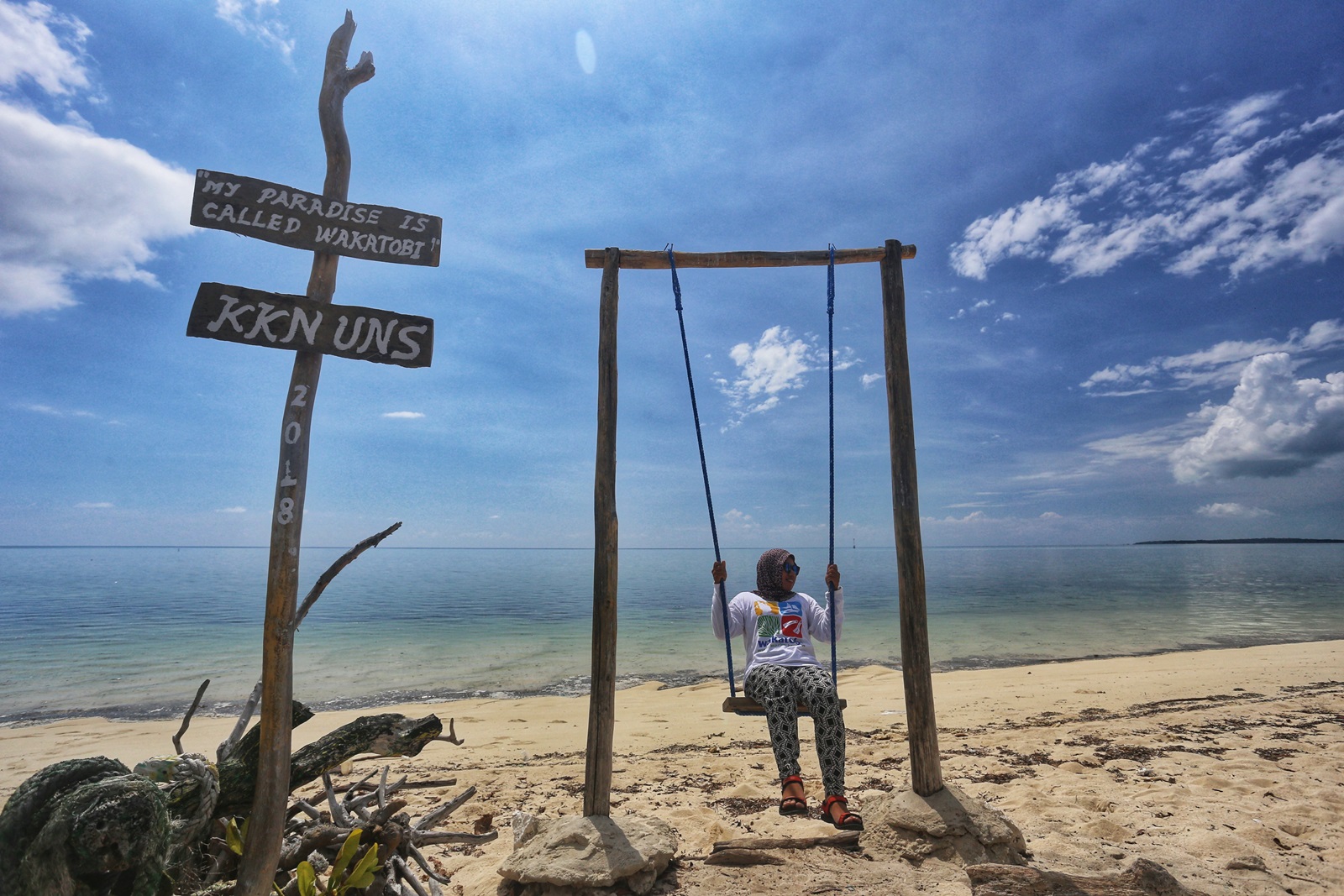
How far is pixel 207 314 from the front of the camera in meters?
2.71

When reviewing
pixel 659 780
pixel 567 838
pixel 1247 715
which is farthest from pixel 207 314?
pixel 1247 715

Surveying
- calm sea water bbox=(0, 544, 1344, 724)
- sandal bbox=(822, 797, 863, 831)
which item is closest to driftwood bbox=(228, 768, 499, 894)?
sandal bbox=(822, 797, 863, 831)

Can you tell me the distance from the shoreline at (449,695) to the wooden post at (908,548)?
289 inches

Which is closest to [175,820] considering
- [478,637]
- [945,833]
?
[945,833]

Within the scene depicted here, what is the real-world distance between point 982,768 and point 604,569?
3.90 meters

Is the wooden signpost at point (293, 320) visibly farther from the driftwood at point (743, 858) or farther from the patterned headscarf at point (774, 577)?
the patterned headscarf at point (774, 577)

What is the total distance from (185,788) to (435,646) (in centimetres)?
1453

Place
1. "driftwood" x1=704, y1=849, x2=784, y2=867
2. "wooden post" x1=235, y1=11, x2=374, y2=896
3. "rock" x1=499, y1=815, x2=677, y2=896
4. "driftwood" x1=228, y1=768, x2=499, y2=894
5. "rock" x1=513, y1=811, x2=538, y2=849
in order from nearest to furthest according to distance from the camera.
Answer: "wooden post" x1=235, y1=11, x2=374, y2=896, "driftwood" x1=228, y1=768, x2=499, y2=894, "rock" x1=499, y1=815, x2=677, y2=896, "driftwood" x1=704, y1=849, x2=784, y2=867, "rock" x1=513, y1=811, x2=538, y2=849

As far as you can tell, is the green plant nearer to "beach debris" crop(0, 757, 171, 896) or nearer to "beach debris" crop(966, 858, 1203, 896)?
"beach debris" crop(0, 757, 171, 896)

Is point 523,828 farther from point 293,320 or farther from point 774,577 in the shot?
point 293,320

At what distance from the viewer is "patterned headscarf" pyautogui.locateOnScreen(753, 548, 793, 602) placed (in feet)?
15.1

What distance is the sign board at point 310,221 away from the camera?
291cm

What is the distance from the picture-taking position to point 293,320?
2842mm

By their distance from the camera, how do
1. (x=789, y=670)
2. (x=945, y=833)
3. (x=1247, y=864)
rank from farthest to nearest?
1. (x=789, y=670)
2. (x=945, y=833)
3. (x=1247, y=864)
